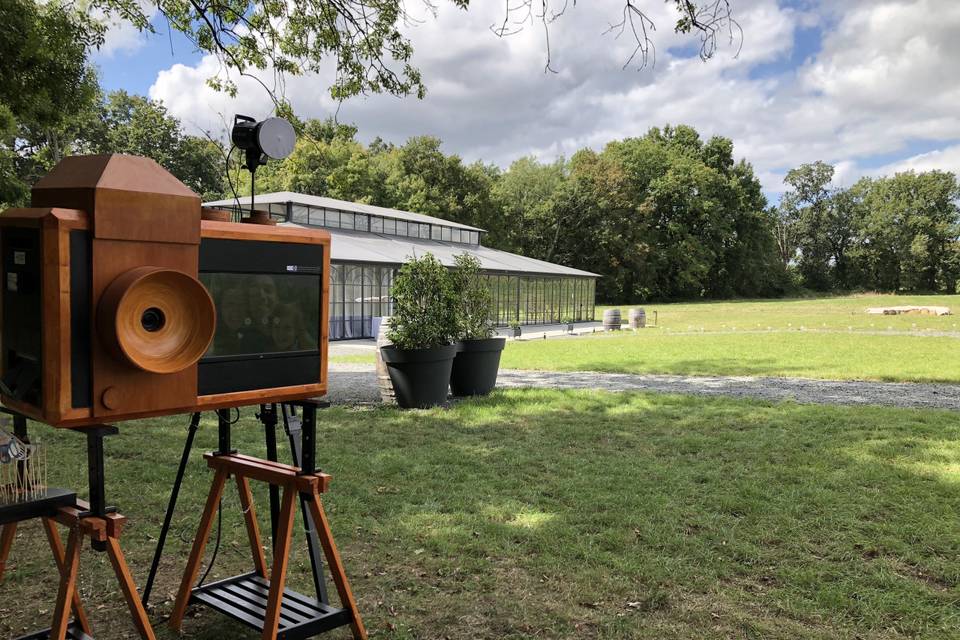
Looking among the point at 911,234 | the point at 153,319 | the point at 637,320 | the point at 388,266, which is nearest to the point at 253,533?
the point at 153,319

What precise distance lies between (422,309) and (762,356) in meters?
9.48

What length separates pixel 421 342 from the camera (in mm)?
7699

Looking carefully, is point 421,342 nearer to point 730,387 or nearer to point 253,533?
point 253,533

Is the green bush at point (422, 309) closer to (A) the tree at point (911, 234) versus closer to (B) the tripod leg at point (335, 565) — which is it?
(B) the tripod leg at point (335, 565)

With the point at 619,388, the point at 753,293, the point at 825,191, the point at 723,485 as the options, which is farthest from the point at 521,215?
the point at 723,485

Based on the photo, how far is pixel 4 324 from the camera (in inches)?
76.4

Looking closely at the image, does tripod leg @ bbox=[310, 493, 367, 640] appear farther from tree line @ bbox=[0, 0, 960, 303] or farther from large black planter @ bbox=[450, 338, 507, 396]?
tree line @ bbox=[0, 0, 960, 303]

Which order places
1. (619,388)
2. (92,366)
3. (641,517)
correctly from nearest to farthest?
1. (92,366)
2. (641,517)
3. (619,388)

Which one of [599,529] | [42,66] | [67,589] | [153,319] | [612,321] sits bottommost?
[599,529]

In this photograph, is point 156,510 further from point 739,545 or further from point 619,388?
point 619,388

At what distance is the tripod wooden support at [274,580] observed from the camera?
2.41m

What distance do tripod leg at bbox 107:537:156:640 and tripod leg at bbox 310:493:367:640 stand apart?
1.95 feet

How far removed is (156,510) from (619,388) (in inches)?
267

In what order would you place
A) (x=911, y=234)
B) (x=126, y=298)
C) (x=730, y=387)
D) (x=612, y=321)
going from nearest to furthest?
(x=126, y=298) → (x=730, y=387) → (x=612, y=321) → (x=911, y=234)
